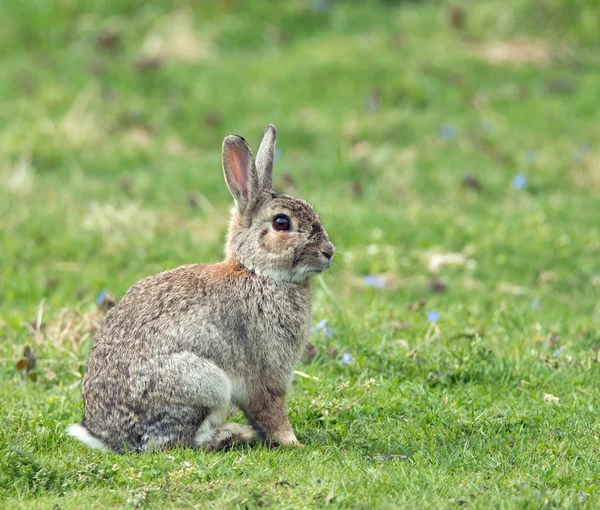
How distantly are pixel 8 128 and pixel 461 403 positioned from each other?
28.7 feet

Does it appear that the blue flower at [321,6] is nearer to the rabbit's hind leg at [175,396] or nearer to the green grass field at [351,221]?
the green grass field at [351,221]

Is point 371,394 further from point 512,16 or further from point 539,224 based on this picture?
point 512,16

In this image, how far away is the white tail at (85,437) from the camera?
228 inches

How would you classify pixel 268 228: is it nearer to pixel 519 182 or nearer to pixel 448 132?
pixel 519 182

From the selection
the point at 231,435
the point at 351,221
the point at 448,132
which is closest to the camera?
the point at 231,435

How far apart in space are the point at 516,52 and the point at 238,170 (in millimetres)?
10823

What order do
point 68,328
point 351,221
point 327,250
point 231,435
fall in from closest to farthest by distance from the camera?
point 231,435 → point 327,250 → point 68,328 → point 351,221

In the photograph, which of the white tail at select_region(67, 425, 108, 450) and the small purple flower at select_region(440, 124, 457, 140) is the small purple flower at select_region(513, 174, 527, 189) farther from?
the white tail at select_region(67, 425, 108, 450)

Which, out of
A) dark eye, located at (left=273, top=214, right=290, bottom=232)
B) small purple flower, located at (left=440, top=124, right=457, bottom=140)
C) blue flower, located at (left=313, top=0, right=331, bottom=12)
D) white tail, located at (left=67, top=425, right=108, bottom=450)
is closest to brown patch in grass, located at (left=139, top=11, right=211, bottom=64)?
blue flower, located at (left=313, top=0, right=331, bottom=12)

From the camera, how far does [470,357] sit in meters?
7.01

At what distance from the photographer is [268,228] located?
623 centimetres

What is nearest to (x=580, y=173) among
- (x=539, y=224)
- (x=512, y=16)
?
(x=539, y=224)

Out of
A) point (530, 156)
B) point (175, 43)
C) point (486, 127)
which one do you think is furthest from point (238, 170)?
point (175, 43)

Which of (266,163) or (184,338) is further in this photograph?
(266,163)
